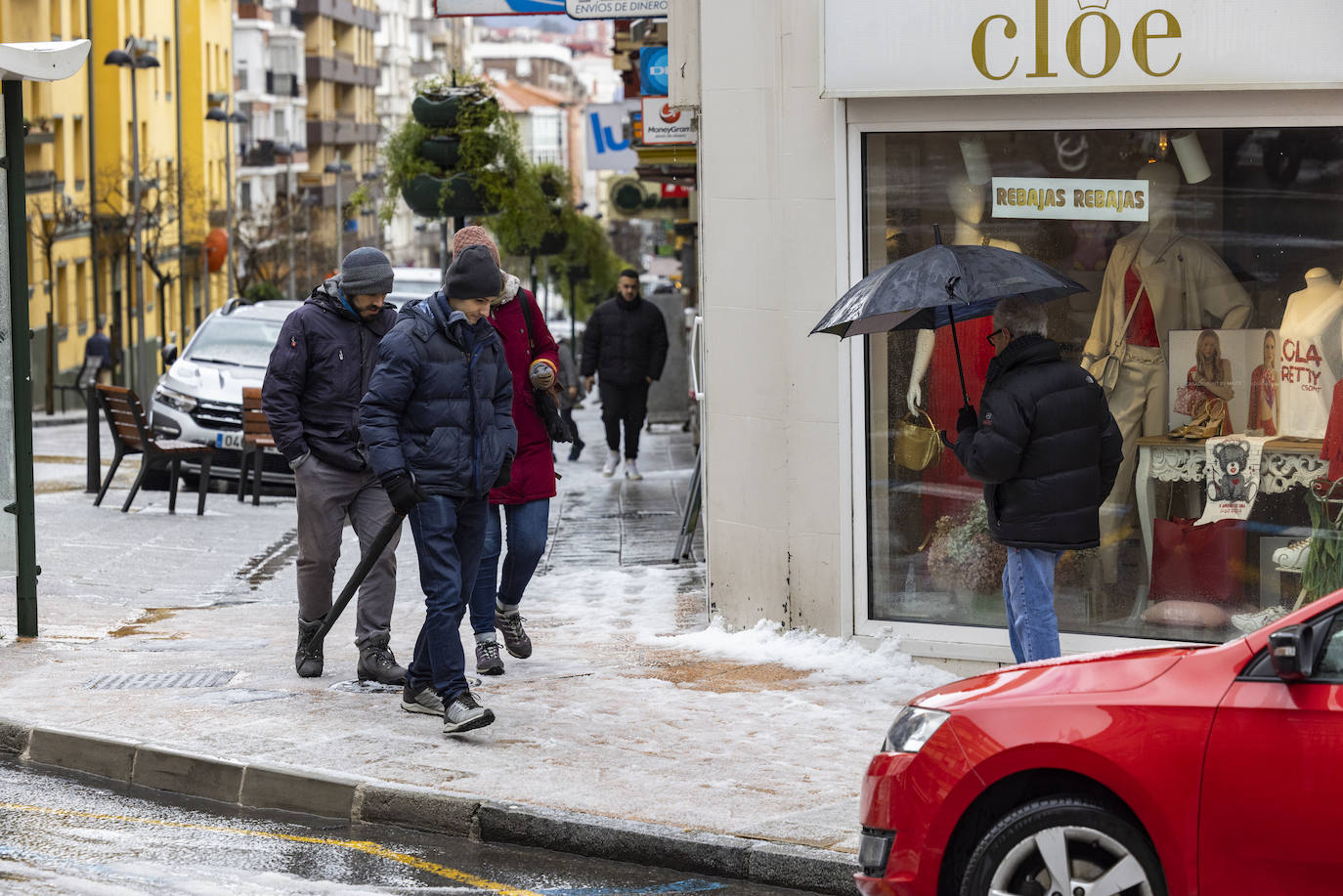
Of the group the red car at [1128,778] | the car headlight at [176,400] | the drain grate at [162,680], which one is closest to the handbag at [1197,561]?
the red car at [1128,778]

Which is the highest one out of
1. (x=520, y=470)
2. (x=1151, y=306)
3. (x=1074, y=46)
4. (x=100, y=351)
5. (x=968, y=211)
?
(x=1074, y=46)

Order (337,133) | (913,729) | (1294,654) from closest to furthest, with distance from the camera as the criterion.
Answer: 1. (1294,654)
2. (913,729)
3. (337,133)

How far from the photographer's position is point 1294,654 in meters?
4.48

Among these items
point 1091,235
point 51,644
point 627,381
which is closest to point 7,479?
point 51,644

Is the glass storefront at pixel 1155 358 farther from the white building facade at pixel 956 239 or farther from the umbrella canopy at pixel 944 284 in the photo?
the umbrella canopy at pixel 944 284

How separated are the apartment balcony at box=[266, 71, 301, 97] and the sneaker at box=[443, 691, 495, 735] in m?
91.4

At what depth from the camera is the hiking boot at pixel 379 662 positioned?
28.1 feet

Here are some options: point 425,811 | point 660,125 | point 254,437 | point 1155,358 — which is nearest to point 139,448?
point 254,437

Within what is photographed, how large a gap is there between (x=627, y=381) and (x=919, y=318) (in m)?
10.8

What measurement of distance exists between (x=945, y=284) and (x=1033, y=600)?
51.3 inches

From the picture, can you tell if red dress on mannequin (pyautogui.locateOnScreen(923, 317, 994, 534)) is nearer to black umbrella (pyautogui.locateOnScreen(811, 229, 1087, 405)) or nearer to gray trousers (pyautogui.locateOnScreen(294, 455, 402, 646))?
black umbrella (pyautogui.locateOnScreen(811, 229, 1087, 405))

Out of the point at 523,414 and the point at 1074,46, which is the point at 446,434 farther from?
the point at 1074,46

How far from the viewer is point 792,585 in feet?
31.1

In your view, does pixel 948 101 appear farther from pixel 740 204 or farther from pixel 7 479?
pixel 7 479
